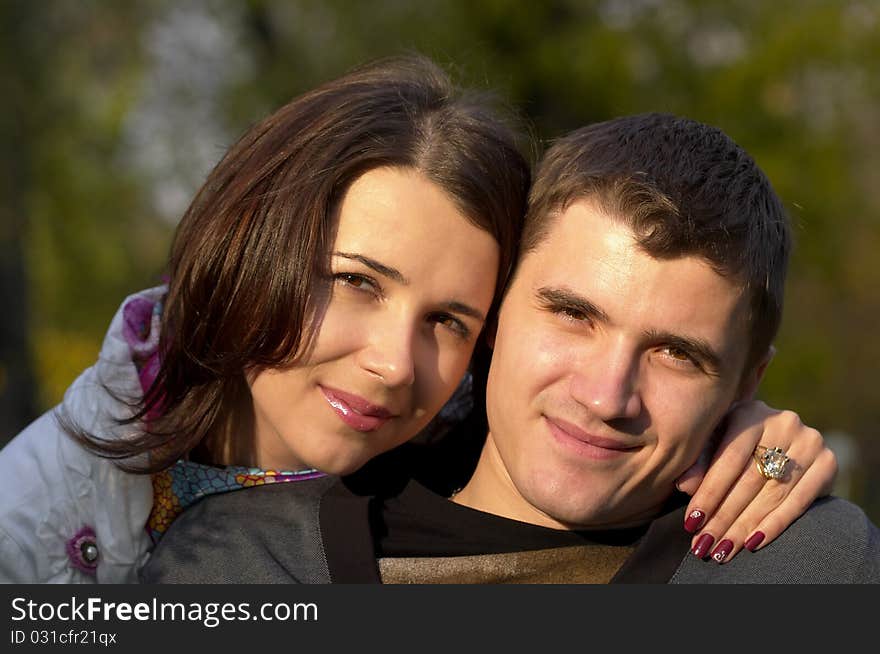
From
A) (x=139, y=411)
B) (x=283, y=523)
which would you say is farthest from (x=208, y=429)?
(x=283, y=523)

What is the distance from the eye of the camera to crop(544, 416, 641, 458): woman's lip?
2711 mm

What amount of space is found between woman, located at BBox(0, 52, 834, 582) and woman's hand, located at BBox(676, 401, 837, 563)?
1cm

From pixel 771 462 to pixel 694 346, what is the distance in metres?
0.49

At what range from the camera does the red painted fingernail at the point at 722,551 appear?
2.78 m

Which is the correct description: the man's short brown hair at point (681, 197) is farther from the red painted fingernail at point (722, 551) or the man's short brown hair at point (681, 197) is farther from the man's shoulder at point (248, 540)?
the man's shoulder at point (248, 540)

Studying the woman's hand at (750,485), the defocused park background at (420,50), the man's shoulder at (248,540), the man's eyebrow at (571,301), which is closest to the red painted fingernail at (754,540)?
the woman's hand at (750,485)

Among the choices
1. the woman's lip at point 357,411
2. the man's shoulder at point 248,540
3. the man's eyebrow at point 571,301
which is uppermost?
the man's eyebrow at point 571,301

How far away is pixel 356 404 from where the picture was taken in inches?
116

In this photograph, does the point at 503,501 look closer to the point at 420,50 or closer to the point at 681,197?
the point at 681,197

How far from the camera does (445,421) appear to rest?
3.56m

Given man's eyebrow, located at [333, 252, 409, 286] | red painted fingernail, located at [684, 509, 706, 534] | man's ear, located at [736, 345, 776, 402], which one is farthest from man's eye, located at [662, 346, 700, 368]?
man's eyebrow, located at [333, 252, 409, 286]

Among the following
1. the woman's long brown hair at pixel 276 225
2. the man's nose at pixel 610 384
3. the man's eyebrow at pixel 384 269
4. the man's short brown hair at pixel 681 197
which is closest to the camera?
the man's nose at pixel 610 384

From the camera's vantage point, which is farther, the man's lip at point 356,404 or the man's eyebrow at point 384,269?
the man's lip at point 356,404

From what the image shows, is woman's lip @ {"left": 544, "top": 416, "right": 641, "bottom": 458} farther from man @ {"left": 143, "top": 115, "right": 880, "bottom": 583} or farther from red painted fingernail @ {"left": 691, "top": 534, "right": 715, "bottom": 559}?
red painted fingernail @ {"left": 691, "top": 534, "right": 715, "bottom": 559}
